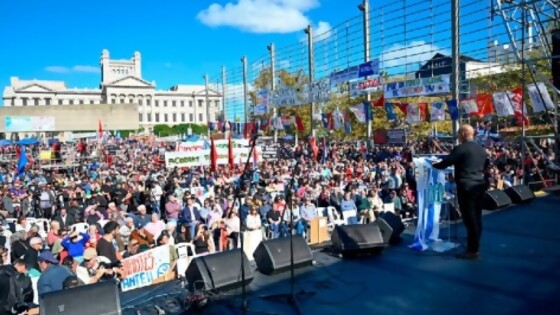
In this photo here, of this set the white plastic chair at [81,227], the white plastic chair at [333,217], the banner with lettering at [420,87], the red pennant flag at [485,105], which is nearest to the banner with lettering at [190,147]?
the white plastic chair at [81,227]

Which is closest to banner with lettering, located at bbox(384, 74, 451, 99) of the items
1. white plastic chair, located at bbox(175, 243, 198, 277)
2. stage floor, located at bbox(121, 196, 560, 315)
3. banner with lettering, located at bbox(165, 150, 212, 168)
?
banner with lettering, located at bbox(165, 150, 212, 168)

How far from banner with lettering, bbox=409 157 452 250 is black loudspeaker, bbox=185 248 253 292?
246 cm

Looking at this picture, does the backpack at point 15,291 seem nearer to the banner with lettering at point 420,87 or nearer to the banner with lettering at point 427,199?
the banner with lettering at point 427,199

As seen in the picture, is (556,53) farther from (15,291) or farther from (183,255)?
(15,291)

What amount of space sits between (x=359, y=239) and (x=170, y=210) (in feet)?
22.5

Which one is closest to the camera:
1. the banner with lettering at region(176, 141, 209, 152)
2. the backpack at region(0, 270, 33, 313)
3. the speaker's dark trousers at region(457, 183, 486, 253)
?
the speaker's dark trousers at region(457, 183, 486, 253)

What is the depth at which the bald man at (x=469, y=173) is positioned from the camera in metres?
5.30

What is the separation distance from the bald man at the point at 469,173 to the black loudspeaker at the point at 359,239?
4.16 ft

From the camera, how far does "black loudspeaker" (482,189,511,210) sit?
8.78 m

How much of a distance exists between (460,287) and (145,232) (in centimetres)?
645

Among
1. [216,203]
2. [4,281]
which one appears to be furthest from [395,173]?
[4,281]

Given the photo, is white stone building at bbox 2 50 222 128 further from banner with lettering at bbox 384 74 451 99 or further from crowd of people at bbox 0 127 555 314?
crowd of people at bbox 0 127 555 314

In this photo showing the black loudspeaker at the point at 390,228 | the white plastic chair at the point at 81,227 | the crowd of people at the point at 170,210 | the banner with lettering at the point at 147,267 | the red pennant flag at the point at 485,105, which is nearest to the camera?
the black loudspeaker at the point at 390,228

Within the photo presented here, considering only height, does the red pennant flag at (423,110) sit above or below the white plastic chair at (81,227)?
above
